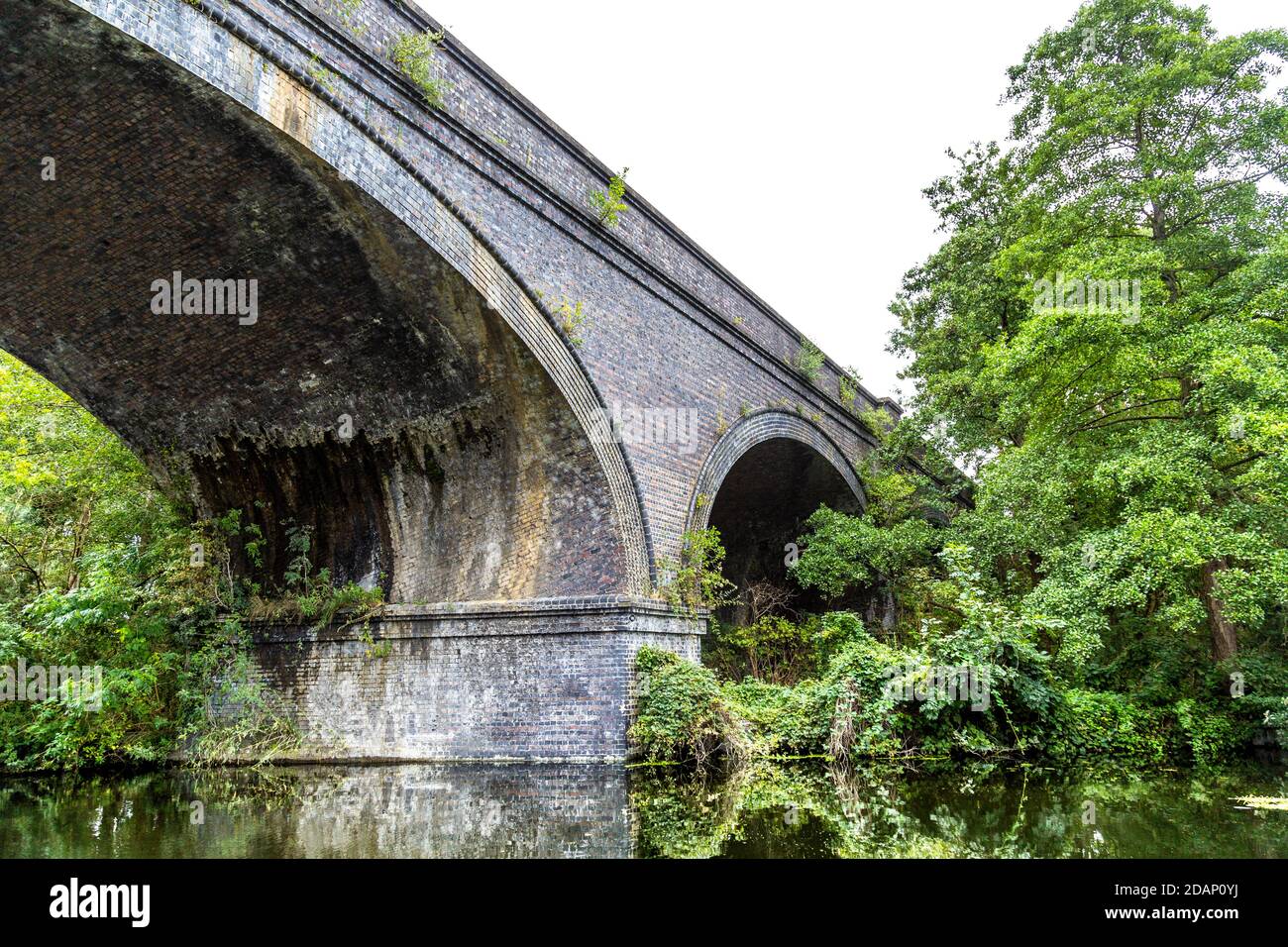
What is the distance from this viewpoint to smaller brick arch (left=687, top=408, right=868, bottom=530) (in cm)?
1068

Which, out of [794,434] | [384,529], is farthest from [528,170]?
[794,434]

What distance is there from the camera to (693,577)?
9.86m

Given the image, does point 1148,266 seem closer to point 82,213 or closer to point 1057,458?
point 1057,458

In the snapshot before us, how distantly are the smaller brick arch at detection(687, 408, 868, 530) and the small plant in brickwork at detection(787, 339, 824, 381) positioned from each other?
2.74ft

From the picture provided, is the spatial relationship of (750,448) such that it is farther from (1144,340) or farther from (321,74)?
(321,74)

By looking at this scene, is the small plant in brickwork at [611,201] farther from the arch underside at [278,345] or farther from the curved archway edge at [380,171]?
the arch underside at [278,345]

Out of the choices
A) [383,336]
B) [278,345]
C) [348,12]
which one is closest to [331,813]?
[383,336]

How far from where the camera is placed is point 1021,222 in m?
12.0

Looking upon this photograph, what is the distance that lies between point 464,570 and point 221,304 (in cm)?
375

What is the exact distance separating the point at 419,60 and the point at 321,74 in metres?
1.13

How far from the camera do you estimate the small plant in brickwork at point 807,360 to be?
1410 centimetres

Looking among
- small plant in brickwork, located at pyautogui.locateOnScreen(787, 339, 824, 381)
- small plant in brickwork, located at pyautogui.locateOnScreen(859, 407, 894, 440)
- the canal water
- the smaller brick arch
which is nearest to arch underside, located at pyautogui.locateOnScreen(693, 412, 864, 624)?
the smaller brick arch

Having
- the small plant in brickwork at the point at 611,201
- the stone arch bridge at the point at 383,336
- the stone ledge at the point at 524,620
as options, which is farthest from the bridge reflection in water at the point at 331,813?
the small plant in brickwork at the point at 611,201
